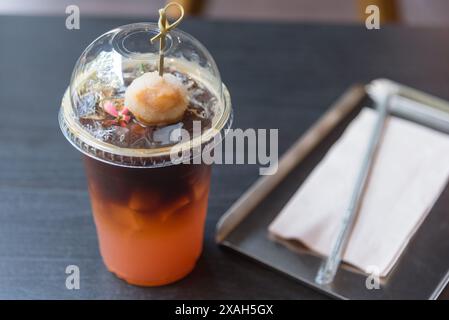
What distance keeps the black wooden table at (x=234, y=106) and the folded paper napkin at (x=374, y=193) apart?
0.23 feet

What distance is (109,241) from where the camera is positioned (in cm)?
80

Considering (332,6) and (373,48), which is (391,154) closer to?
(373,48)

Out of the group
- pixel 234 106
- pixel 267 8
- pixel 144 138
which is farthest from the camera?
pixel 267 8

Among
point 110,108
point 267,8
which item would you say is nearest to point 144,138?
point 110,108

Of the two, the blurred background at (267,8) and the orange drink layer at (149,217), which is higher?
the blurred background at (267,8)

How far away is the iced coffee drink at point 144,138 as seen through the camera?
695 mm

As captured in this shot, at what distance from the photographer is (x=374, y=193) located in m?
0.94

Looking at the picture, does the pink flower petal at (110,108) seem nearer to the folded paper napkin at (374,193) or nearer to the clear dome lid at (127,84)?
the clear dome lid at (127,84)

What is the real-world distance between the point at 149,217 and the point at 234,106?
14.5 inches

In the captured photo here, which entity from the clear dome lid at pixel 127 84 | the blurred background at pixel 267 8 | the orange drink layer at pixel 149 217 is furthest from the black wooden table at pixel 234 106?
the blurred background at pixel 267 8

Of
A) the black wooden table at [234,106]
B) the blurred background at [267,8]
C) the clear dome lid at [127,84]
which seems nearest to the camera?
the clear dome lid at [127,84]

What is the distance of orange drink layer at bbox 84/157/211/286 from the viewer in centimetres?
72

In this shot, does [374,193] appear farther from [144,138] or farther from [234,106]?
[144,138]

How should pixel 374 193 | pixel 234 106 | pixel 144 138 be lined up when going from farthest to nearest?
1. pixel 234 106
2. pixel 374 193
3. pixel 144 138
